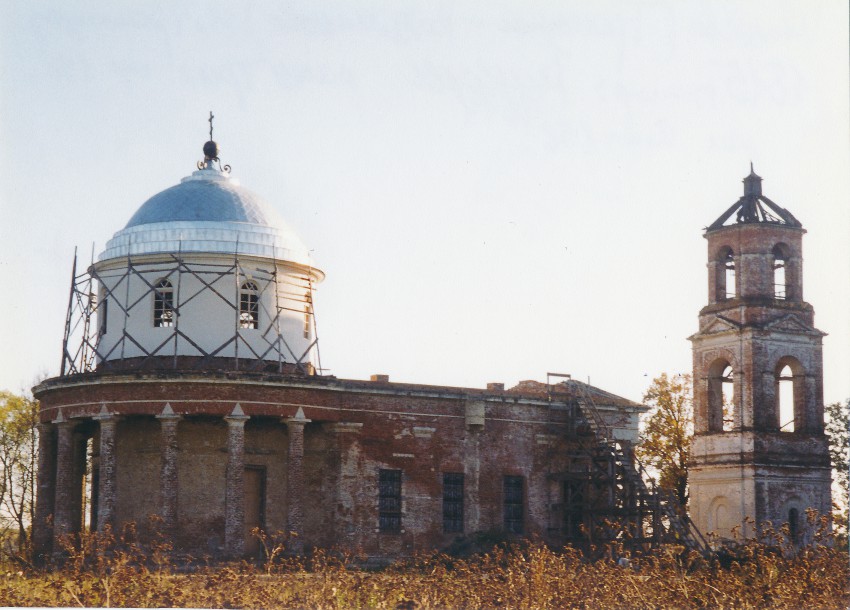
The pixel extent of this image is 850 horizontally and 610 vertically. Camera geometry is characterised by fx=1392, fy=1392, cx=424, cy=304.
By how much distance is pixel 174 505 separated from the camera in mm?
32812

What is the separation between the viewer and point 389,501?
118 feet

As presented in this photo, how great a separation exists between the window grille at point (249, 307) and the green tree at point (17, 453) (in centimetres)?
1464

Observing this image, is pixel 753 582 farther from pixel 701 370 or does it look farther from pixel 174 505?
pixel 701 370

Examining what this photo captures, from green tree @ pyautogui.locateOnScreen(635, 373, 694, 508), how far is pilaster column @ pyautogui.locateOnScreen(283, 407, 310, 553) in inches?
795

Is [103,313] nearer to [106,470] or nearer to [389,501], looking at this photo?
[106,470]

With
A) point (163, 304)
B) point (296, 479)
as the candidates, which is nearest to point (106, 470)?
point (296, 479)

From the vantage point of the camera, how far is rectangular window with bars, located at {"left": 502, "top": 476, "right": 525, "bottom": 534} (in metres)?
38.0

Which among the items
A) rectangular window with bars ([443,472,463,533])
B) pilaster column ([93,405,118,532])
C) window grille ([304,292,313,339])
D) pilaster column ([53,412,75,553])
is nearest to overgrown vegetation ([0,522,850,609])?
pilaster column ([93,405,118,532])

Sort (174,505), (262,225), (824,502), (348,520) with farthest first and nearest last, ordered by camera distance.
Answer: (824,502)
(262,225)
(348,520)
(174,505)

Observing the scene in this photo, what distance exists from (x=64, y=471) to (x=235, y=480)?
4622 millimetres

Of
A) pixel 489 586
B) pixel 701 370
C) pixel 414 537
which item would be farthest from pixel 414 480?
pixel 489 586

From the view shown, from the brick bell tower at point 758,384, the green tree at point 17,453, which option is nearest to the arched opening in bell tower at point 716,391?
the brick bell tower at point 758,384

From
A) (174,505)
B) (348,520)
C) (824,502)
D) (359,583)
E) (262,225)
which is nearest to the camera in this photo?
(359,583)

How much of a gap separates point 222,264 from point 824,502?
1853 centimetres
